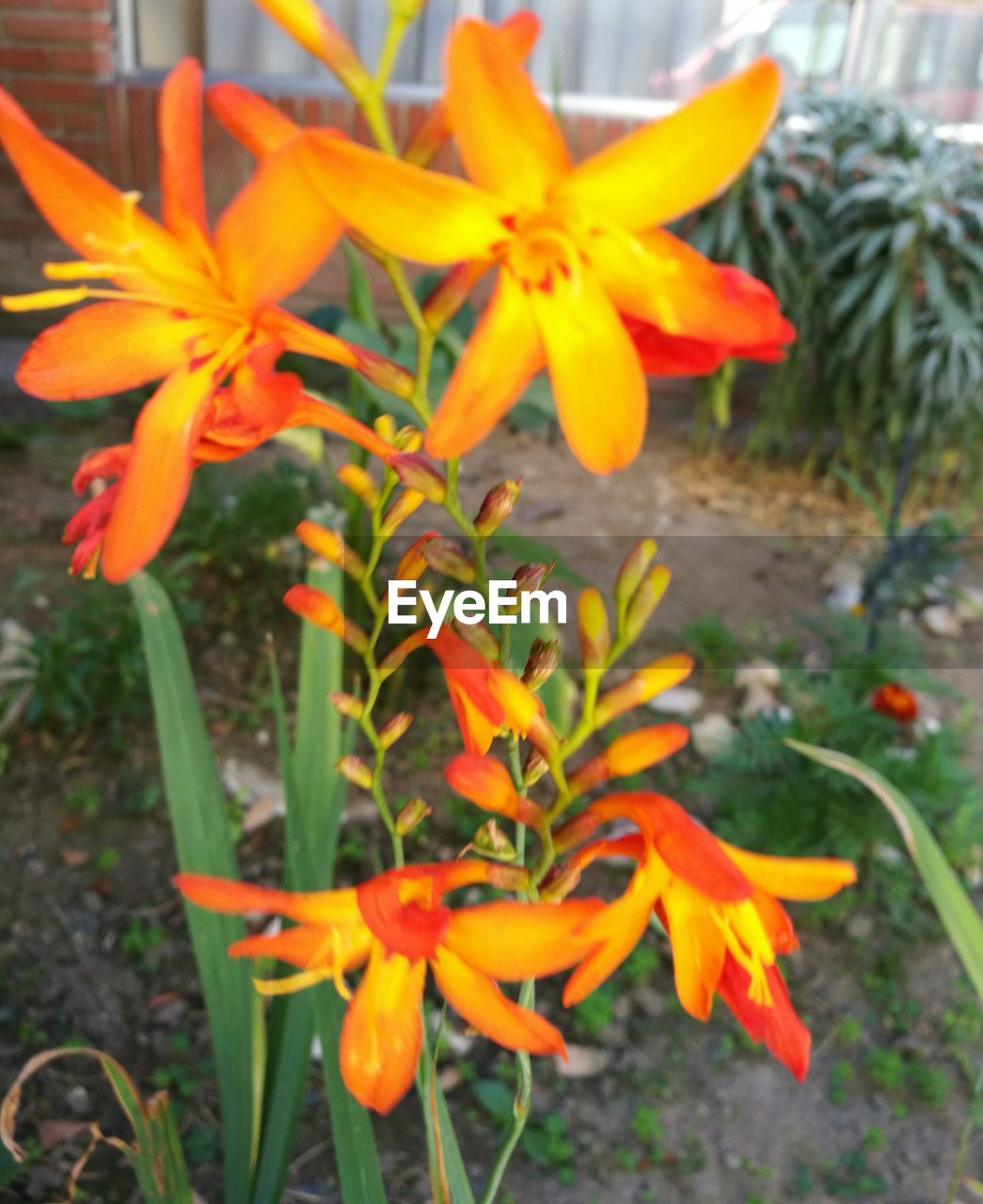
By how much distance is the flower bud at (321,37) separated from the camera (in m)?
0.57

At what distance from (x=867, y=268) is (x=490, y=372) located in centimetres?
312

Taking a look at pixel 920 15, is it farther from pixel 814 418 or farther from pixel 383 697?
pixel 383 697

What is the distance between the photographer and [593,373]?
1.68ft

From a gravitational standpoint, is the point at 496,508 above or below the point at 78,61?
above

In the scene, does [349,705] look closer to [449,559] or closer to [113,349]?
[449,559]

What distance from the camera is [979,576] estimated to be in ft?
10.1

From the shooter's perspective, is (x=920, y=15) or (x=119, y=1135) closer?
(x=119, y=1135)

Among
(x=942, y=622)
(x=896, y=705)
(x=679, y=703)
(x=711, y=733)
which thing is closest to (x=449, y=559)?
(x=896, y=705)

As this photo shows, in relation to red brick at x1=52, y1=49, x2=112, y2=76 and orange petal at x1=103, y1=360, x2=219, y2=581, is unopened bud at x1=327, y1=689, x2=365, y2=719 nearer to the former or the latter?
orange petal at x1=103, y1=360, x2=219, y2=581

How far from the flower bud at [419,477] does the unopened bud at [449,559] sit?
0.12 ft

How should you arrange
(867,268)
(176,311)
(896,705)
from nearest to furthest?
(176,311)
(896,705)
(867,268)

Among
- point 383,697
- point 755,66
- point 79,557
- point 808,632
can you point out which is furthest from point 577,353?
point 808,632

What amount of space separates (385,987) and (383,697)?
1.58 metres

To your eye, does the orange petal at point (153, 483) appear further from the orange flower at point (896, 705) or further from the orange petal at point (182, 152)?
the orange flower at point (896, 705)
